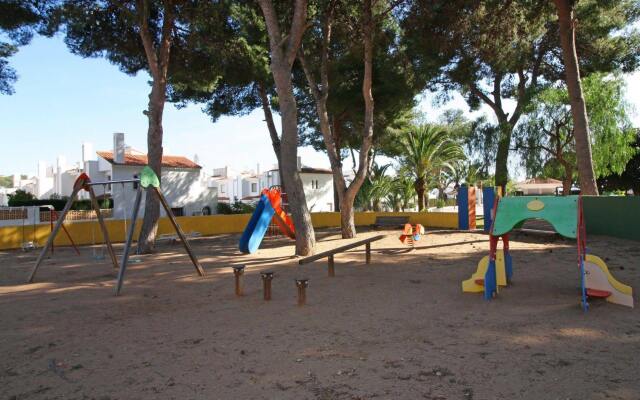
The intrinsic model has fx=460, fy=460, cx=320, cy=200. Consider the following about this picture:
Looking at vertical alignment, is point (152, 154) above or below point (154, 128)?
below

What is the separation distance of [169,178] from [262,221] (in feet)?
74.6

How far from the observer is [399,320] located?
5.43m

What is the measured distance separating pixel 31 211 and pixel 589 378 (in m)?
27.2

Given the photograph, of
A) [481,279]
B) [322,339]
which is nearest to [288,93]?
[481,279]

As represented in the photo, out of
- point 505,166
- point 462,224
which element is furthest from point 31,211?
point 505,166

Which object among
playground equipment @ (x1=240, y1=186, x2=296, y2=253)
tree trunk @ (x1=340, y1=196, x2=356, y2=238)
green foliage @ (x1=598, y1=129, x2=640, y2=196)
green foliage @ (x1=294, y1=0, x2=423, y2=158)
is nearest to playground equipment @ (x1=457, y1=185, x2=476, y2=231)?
green foliage @ (x1=294, y1=0, x2=423, y2=158)

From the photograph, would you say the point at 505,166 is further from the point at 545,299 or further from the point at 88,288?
the point at 88,288

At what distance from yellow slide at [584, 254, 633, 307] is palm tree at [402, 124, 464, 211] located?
1734 cm

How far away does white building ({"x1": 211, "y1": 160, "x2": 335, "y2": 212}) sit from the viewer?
4166 centimetres

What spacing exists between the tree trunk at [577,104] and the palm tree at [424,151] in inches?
381

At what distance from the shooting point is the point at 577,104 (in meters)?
13.5

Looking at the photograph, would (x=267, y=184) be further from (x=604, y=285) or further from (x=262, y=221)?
(x=604, y=285)

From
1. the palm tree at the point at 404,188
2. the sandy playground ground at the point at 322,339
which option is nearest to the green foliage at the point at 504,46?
the palm tree at the point at 404,188

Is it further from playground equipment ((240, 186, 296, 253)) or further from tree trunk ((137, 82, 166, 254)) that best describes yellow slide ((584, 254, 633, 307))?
tree trunk ((137, 82, 166, 254))
